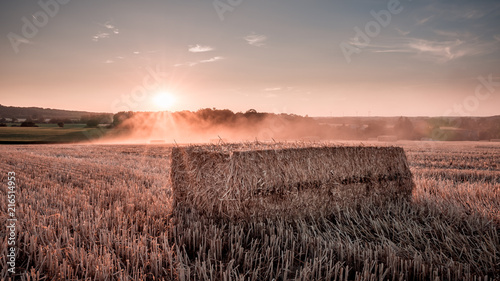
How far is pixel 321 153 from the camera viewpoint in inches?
225

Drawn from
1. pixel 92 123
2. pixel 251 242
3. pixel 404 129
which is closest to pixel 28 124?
pixel 92 123

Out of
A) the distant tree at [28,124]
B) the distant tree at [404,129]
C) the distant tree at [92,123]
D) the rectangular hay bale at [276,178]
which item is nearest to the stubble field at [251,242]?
the rectangular hay bale at [276,178]

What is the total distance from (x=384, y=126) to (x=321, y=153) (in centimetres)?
6670

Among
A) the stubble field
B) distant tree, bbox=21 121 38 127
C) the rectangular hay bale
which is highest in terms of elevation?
distant tree, bbox=21 121 38 127

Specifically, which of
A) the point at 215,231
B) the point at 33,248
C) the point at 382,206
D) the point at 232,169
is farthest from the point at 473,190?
the point at 33,248

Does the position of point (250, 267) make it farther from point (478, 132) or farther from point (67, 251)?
point (478, 132)

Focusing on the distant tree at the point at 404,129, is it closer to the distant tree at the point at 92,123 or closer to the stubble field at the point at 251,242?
the distant tree at the point at 92,123

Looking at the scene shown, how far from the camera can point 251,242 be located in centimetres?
394

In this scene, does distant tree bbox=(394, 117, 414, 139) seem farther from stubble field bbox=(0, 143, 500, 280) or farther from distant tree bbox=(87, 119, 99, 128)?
stubble field bbox=(0, 143, 500, 280)

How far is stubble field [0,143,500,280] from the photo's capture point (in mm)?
3301

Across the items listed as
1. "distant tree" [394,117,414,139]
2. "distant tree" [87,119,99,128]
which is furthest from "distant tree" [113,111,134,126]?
"distant tree" [394,117,414,139]

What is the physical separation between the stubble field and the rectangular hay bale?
24 centimetres

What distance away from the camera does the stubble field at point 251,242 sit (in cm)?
330

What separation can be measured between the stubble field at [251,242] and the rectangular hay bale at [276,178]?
0.24 m
